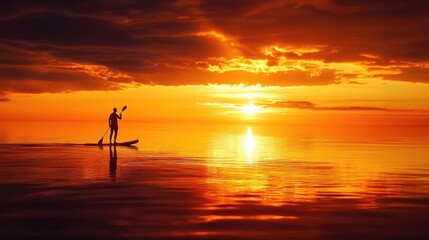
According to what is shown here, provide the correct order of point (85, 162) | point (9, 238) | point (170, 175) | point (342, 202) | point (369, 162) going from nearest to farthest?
point (9, 238) < point (342, 202) < point (170, 175) < point (85, 162) < point (369, 162)

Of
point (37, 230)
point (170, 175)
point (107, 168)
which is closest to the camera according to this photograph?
point (37, 230)

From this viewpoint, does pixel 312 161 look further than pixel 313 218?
Yes

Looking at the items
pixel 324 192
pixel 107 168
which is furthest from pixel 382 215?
pixel 107 168

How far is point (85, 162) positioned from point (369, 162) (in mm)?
14405

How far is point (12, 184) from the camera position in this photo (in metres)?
16.0

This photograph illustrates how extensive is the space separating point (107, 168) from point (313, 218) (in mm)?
12242

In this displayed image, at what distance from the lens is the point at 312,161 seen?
1037 inches

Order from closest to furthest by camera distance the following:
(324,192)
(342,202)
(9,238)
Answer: (9,238) < (342,202) < (324,192)

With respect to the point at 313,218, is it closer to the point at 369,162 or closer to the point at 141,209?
the point at 141,209

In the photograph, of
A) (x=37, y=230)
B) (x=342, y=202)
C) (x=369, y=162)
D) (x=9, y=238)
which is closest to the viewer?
(x=9, y=238)

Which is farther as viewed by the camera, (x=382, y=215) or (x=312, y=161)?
(x=312, y=161)

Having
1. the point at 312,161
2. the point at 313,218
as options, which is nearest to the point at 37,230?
A: the point at 313,218

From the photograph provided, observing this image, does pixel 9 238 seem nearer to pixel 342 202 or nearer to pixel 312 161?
pixel 342 202

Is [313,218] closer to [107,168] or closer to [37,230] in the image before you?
[37,230]
